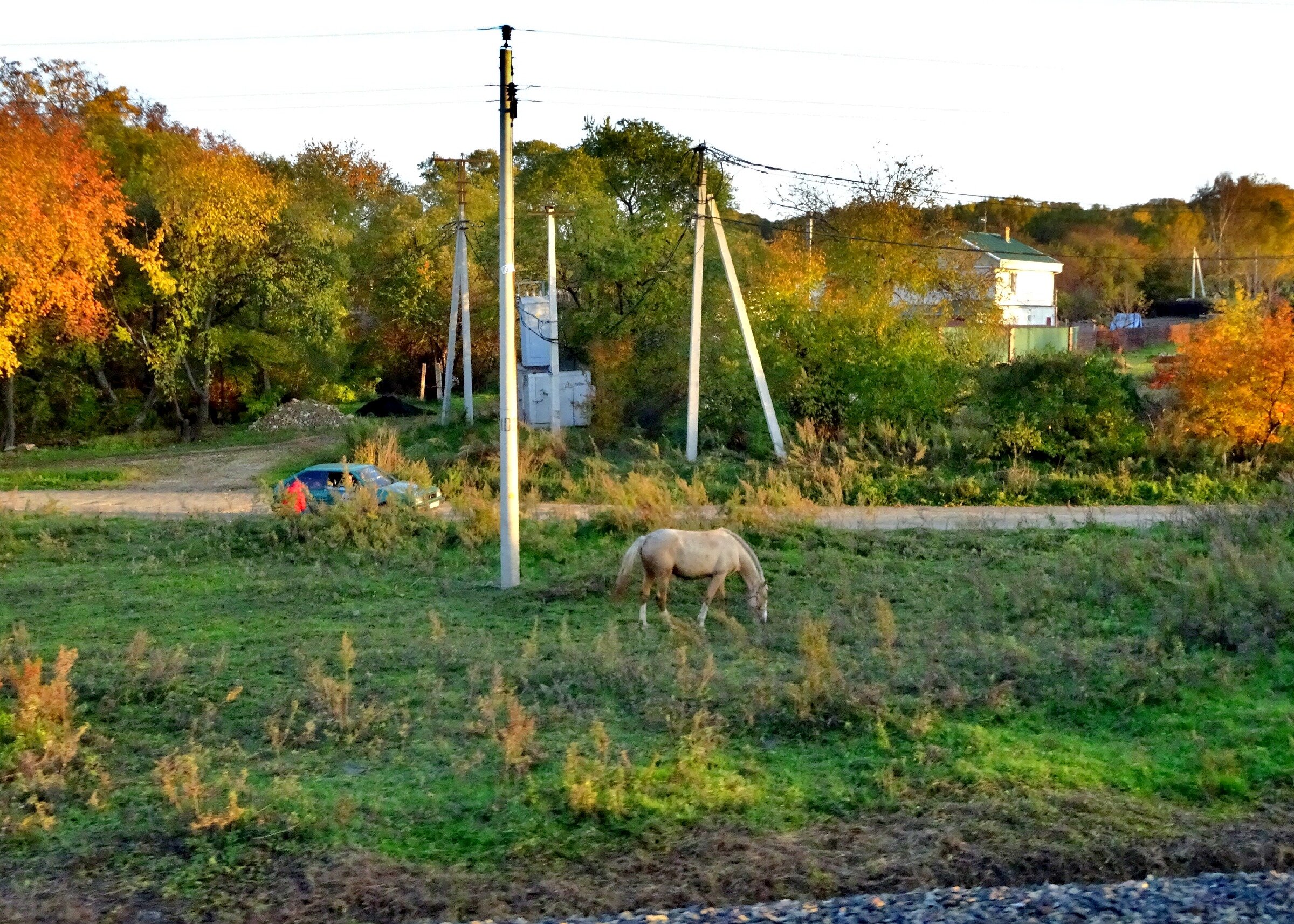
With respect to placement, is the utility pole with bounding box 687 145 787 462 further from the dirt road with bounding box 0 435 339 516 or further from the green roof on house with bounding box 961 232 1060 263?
the green roof on house with bounding box 961 232 1060 263

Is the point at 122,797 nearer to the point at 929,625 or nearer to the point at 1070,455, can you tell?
the point at 929,625

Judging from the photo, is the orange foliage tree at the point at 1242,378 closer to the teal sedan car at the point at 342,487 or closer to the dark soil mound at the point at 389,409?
the teal sedan car at the point at 342,487

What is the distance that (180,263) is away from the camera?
3806 cm

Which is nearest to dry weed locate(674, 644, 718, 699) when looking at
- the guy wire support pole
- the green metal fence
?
the guy wire support pole

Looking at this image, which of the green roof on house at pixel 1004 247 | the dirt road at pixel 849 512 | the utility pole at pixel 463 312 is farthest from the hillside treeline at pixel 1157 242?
the dirt road at pixel 849 512

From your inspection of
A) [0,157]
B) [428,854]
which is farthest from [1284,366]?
[0,157]

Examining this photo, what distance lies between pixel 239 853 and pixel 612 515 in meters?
12.1

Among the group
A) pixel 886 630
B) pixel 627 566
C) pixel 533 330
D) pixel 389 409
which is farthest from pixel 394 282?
pixel 886 630

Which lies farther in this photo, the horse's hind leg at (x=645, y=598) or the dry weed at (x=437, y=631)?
the horse's hind leg at (x=645, y=598)

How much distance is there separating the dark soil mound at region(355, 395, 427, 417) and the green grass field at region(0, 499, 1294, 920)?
103 feet

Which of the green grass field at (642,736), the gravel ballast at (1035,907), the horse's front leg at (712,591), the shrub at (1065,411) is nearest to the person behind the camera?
the gravel ballast at (1035,907)

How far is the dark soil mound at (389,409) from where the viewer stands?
4681 centimetres

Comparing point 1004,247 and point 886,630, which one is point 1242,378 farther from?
point 1004,247

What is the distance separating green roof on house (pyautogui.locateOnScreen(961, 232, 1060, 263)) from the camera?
177ft
